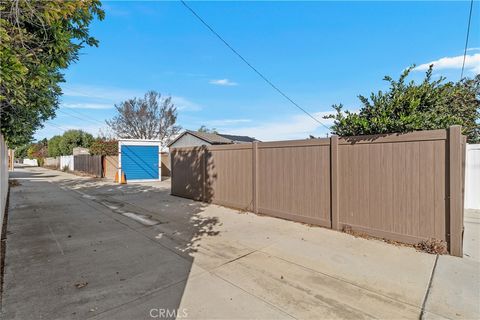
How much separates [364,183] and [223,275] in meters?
3.25

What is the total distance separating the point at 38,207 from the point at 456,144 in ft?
34.7

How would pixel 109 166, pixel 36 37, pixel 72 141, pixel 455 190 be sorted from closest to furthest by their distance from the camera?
pixel 36 37, pixel 455 190, pixel 109 166, pixel 72 141

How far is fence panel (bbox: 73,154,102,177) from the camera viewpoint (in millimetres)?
19295

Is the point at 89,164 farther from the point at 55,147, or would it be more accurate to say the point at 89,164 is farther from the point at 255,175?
the point at 55,147

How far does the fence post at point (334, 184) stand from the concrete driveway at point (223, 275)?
0.93 feet

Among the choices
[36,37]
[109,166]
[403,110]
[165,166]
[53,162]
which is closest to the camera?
[36,37]

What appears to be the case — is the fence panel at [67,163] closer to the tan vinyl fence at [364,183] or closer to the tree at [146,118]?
the tree at [146,118]

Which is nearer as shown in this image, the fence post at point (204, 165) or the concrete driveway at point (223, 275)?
the concrete driveway at point (223, 275)

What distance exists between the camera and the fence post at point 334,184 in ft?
17.6

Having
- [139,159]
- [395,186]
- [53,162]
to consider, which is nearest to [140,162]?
[139,159]

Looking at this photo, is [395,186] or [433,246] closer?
[433,246]

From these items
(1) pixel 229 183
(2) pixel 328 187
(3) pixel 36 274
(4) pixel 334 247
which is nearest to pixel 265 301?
(4) pixel 334 247

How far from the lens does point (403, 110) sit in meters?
4.90

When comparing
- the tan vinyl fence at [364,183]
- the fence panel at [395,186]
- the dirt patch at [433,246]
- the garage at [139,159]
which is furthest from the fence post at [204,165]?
the garage at [139,159]
